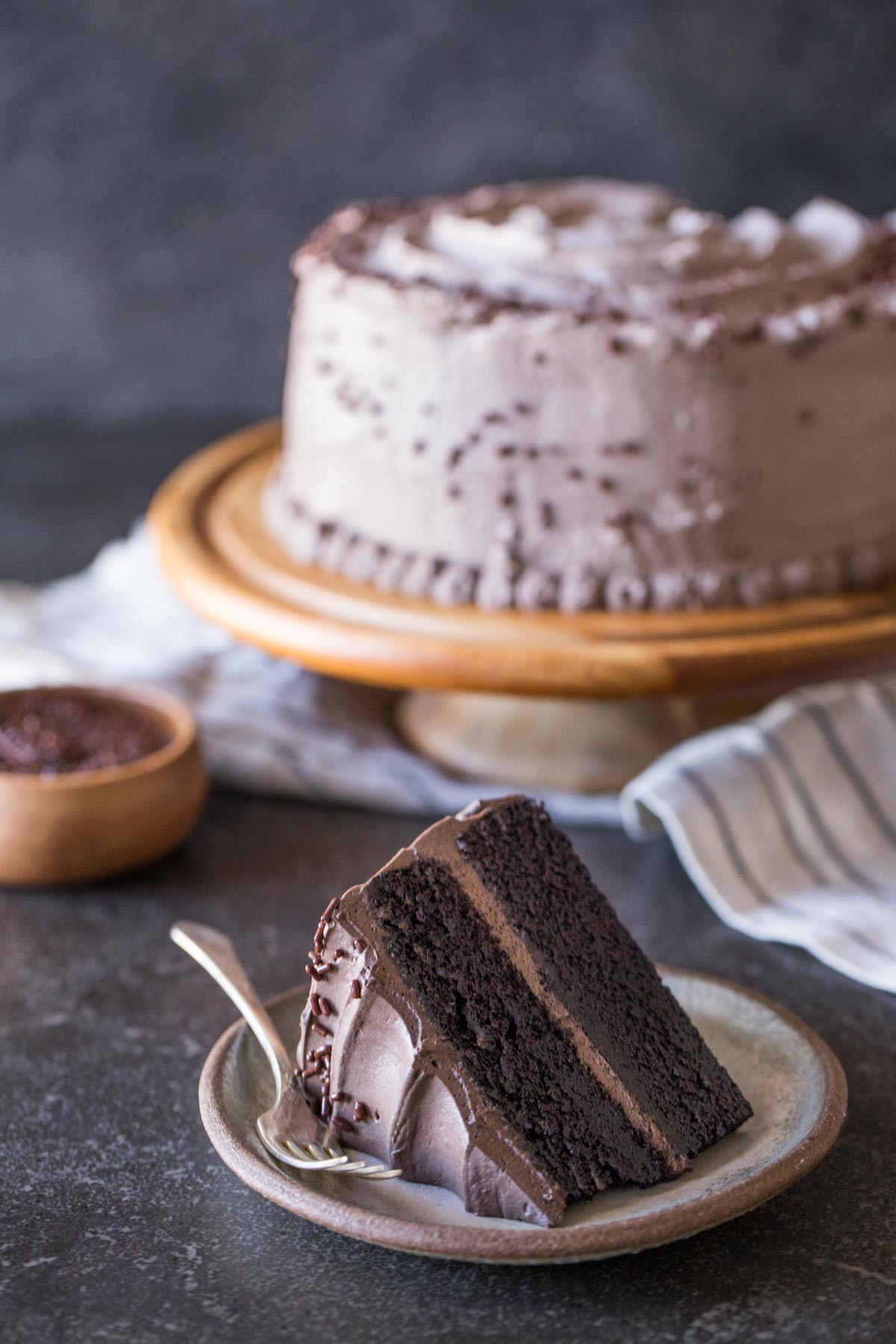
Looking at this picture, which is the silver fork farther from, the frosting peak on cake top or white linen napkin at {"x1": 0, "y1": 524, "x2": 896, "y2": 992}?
the frosting peak on cake top

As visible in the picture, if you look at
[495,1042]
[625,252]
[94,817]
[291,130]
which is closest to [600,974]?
[495,1042]

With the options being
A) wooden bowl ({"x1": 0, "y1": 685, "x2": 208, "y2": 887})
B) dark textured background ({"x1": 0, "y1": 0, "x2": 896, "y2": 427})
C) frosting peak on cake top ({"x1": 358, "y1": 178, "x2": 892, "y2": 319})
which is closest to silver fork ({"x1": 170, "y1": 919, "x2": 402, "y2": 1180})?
wooden bowl ({"x1": 0, "y1": 685, "x2": 208, "y2": 887})

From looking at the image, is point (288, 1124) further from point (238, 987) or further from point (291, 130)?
point (291, 130)

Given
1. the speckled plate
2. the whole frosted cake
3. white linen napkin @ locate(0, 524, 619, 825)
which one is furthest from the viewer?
white linen napkin @ locate(0, 524, 619, 825)

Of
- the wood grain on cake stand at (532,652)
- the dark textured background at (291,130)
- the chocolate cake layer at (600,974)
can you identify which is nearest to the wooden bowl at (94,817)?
the wood grain on cake stand at (532,652)

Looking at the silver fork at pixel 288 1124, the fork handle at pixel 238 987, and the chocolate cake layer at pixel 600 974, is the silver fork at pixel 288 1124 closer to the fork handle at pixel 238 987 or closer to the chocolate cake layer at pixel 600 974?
the fork handle at pixel 238 987

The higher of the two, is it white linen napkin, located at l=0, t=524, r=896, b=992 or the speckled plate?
the speckled plate
